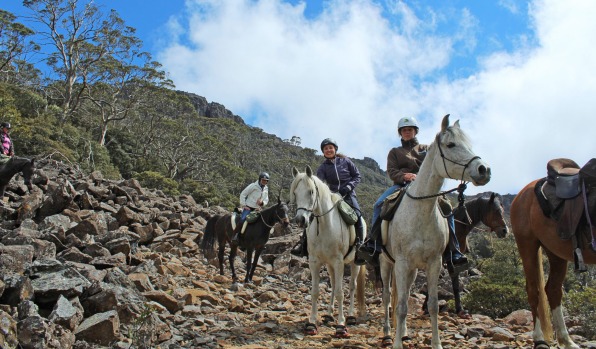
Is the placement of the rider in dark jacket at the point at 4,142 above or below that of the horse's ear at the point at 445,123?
above

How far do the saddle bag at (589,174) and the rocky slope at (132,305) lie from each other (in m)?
2.32

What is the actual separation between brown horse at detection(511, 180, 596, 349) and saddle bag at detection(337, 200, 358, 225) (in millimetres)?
2393

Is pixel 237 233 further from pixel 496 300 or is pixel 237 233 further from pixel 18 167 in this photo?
pixel 496 300

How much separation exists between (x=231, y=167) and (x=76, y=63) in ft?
67.9

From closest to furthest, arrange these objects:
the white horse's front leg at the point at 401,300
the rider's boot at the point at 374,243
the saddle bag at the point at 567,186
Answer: the saddle bag at the point at 567,186 < the white horse's front leg at the point at 401,300 < the rider's boot at the point at 374,243

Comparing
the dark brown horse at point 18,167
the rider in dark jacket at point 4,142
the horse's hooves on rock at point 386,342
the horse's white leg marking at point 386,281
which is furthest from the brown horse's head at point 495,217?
the rider in dark jacket at point 4,142

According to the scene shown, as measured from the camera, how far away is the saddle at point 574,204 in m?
4.52

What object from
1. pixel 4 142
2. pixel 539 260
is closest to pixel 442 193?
pixel 539 260

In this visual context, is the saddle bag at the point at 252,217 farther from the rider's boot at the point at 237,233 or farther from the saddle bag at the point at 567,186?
the saddle bag at the point at 567,186

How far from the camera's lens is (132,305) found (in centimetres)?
559

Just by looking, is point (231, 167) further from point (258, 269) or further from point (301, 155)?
point (258, 269)

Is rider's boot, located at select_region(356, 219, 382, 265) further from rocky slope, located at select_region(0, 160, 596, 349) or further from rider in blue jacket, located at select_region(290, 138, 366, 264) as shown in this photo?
rider in blue jacket, located at select_region(290, 138, 366, 264)

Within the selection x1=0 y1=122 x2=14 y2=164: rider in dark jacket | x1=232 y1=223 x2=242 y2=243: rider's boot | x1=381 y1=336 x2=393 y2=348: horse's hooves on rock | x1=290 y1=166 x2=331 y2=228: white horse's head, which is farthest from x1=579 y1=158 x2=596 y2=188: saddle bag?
x1=0 y1=122 x2=14 y2=164: rider in dark jacket

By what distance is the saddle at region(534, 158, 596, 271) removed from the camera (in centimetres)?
452
